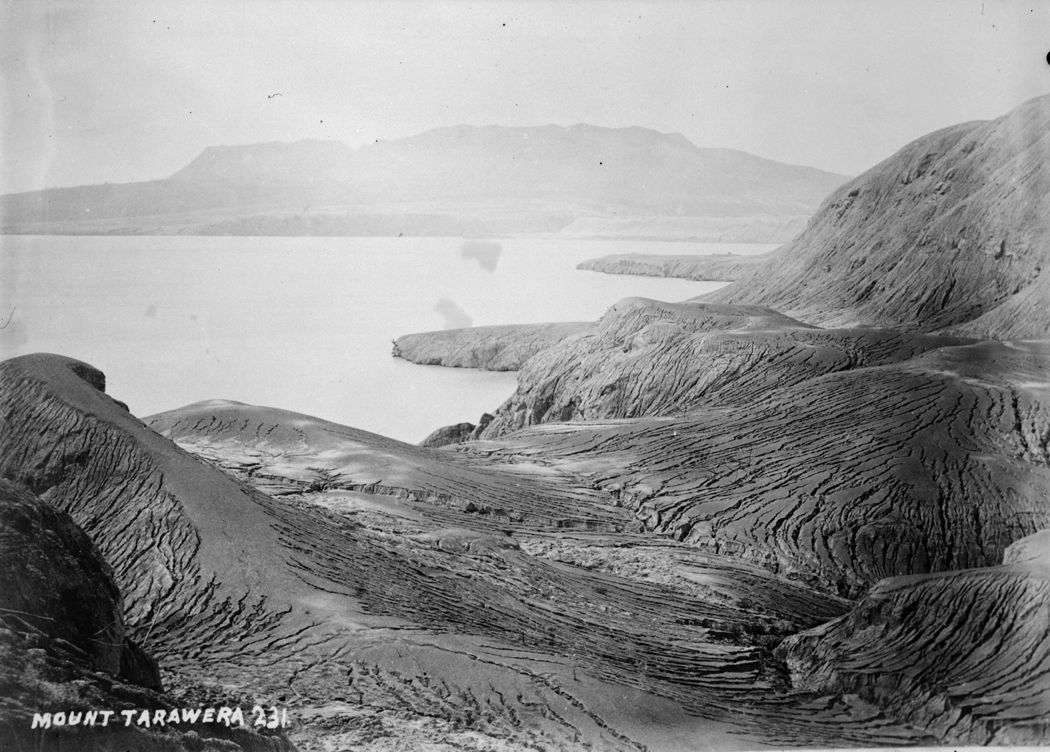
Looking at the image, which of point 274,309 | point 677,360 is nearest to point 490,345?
point 677,360

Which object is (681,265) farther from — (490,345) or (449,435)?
(449,435)

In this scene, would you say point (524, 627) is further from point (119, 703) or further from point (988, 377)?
point (988, 377)

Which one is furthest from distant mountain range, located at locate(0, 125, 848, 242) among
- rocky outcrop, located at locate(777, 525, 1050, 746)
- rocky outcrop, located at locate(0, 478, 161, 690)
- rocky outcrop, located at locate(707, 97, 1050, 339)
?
rocky outcrop, located at locate(777, 525, 1050, 746)

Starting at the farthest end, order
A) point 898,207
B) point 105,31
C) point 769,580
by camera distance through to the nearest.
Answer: point 898,207, point 769,580, point 105,31

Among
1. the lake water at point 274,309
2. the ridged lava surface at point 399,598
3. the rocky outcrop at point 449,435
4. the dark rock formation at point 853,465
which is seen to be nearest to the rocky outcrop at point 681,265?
the lake water at point 274,309

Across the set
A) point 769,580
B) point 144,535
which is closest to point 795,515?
point 769,580

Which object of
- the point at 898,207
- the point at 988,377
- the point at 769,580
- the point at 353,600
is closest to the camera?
the point at 353,600
